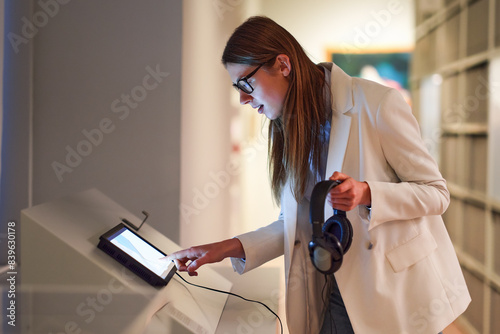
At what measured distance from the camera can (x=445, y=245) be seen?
1130 millimetres

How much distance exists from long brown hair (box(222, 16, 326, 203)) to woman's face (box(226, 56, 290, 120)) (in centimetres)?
1

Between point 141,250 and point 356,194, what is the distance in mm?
552

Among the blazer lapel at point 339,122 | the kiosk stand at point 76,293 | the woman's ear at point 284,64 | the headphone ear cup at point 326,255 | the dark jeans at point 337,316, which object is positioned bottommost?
the dark jeans at point 337,316

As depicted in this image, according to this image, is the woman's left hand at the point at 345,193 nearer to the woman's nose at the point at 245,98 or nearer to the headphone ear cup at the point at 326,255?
the headphone ear cup at the point at 326,255

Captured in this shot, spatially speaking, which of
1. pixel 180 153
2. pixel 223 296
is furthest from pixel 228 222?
pixel 223 296

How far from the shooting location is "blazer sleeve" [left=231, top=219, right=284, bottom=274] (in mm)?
1303

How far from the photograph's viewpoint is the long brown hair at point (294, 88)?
1.14 meters

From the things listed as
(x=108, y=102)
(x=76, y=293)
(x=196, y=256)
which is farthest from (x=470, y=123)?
(x=76, y=293)

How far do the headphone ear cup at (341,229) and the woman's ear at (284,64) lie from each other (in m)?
0.38

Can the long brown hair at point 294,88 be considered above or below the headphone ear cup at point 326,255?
above

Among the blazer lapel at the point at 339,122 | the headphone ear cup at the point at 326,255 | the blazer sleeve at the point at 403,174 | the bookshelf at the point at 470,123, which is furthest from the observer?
the bookshelf at the point at 470,123

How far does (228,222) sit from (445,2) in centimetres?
216

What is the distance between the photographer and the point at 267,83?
1.15 m

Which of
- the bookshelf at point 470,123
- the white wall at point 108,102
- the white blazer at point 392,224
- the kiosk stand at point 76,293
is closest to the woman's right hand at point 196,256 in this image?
the kiosk stand at point 76,293
